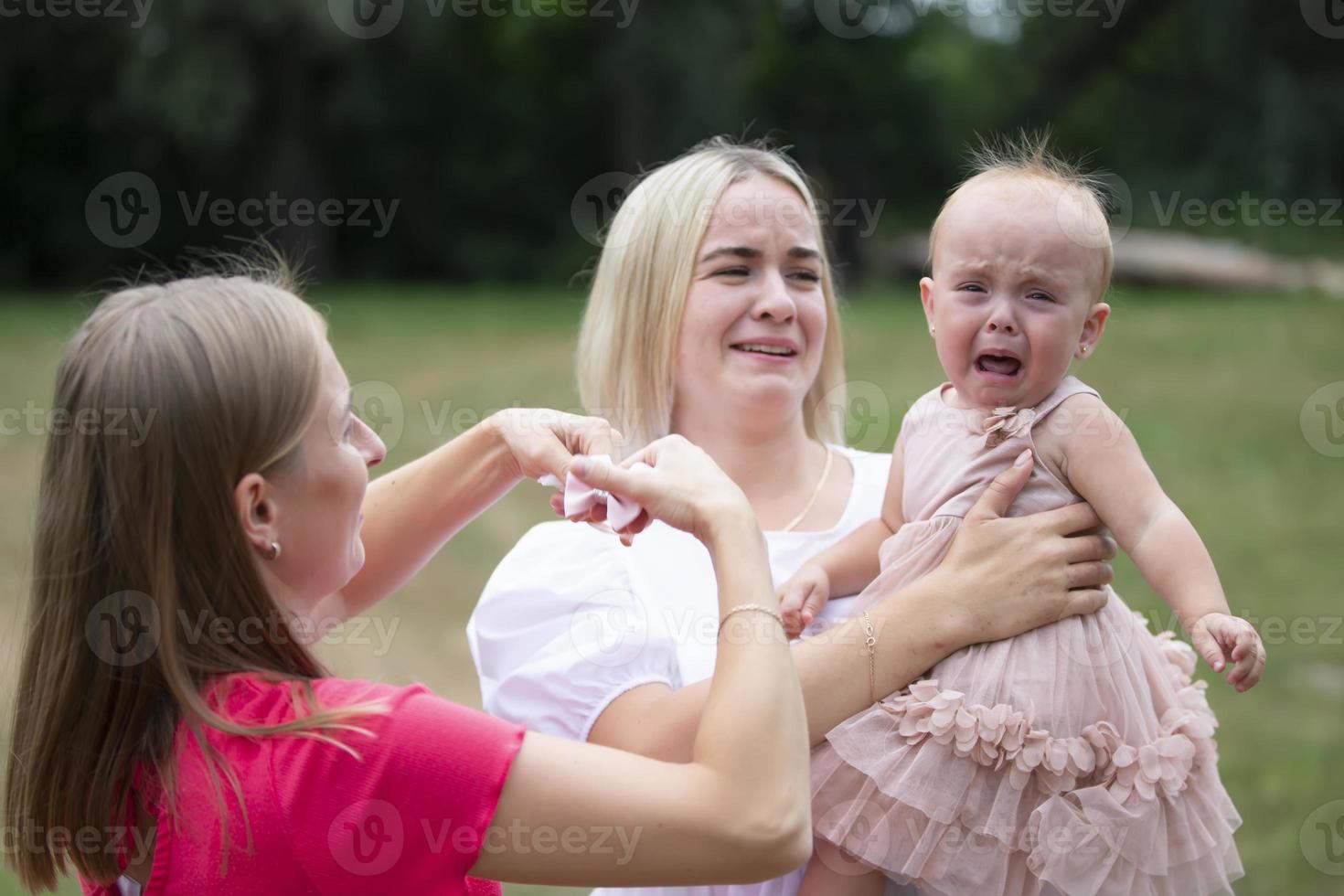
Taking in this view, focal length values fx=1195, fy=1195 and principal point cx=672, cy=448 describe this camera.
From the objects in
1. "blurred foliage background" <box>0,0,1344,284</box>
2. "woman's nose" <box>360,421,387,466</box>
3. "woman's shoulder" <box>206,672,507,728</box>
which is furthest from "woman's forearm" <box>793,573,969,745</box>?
"blurred foliage background" <box>0,0,1344,284</box>

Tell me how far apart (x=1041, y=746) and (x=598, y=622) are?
0.83 metres

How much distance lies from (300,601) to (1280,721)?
19.0 ft

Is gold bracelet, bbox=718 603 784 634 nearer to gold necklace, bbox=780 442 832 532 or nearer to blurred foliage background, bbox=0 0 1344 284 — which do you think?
gold necklace, bbox=780 442 832 532

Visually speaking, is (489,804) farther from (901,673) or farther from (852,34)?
(852,34)

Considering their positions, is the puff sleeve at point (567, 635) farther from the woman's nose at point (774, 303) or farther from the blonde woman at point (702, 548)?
the woman's nose at point (774, 303)

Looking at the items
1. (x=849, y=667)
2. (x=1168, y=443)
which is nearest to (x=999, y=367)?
(x=849, y=667)

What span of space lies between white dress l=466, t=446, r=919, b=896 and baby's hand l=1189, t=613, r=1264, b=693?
0.70 m

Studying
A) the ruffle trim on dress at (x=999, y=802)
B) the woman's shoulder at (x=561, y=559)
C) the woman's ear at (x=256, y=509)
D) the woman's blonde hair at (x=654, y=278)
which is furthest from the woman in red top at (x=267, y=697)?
the woman's blonde hair at (x=654, y=278)

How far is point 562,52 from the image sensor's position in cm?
2250

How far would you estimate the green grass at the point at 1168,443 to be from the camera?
19.3ft

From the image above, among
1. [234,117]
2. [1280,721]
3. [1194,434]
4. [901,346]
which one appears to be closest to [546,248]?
[234,117]

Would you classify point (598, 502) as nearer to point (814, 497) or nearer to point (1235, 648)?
point (814, 497)

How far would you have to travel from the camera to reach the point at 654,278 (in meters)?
2.74

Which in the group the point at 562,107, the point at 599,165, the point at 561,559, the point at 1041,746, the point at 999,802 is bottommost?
the point at 999,802
